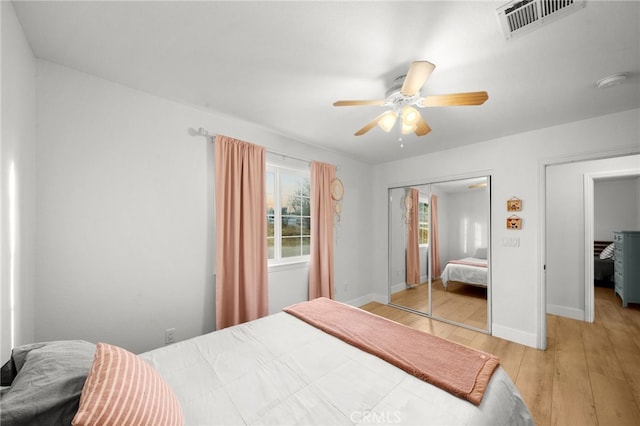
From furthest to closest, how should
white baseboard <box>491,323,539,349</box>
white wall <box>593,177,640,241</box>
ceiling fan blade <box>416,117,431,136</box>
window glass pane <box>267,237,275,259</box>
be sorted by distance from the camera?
white wall <box>593,177,640,241</box> < window glass pane <box>267,237,275,259</box> < white baseboard <box>491,323,539,349</box> < ceiling fan blade <box>416,117,431,136</box>

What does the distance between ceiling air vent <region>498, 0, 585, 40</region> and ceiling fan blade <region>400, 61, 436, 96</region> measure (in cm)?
42

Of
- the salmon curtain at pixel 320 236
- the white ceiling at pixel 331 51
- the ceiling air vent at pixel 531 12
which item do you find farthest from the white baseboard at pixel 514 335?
the ceiling air vent at pixel 531 12

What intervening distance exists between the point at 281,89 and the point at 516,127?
269 cm

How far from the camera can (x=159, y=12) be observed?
4.51 feet

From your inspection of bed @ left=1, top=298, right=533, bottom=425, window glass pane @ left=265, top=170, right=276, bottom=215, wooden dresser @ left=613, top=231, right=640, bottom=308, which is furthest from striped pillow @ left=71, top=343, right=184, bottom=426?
wooden dresser @ left=613, top=231, right=640, bottom=308

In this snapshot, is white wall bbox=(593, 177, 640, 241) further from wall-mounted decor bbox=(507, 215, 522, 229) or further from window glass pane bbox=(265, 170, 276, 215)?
window glass pane bbox=(265, 170, 276, 215)

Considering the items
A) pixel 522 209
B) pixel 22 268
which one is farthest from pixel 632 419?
pixel 22 268

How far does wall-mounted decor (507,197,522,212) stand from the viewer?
10.0 feet

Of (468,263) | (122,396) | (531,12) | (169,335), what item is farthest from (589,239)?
(169,335)

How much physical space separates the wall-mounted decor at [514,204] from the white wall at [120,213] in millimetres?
3340

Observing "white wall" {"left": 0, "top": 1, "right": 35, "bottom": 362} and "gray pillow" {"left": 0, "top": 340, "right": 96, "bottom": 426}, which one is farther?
"white wall" {"left": 0, "top": 1, "right": 35, "bottom": 362}

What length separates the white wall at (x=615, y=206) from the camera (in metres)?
5.19

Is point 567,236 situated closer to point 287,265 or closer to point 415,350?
point 415,350

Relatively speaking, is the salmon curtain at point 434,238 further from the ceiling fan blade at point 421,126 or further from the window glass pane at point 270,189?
the window glass pane at point 270,189
